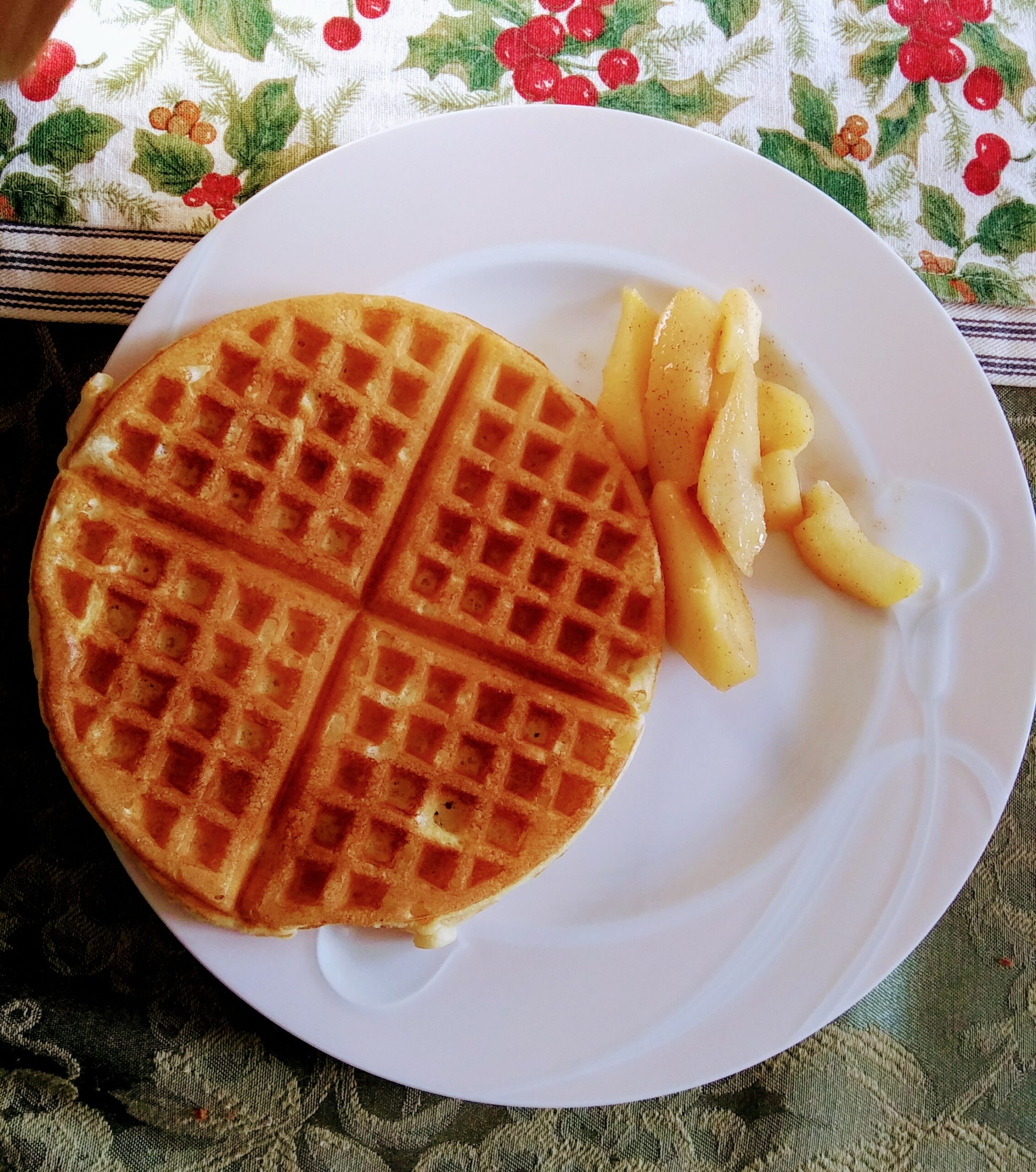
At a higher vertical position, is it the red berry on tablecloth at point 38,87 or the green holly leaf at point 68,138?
the red berry on tablecloth at point 38,87

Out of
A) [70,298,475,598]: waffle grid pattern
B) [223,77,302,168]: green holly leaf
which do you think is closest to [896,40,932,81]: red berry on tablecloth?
[70,298,475,598]: waffle grid pattern

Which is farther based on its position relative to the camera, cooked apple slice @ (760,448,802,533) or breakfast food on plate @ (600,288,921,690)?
cooked apple slice @ (760,448,802,533)

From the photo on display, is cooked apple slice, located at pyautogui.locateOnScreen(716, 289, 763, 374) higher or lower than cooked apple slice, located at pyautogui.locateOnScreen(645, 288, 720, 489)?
higher

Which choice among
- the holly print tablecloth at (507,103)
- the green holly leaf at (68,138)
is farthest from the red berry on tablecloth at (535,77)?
the green holly leaf at (68,138)

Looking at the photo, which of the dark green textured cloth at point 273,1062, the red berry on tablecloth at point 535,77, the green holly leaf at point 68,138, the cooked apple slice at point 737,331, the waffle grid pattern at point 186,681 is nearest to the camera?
the waffle grid pattern at point 186,681

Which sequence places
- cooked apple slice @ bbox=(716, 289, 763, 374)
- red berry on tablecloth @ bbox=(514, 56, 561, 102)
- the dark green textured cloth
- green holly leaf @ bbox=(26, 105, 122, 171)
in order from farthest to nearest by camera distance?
red berry on tablecloth @ bbox=(514, 56, 561, 102) → green holly leaf @ bbox=(26, 105, 122, 171) → the dark green textured cloth → cooked apple slice @ bbox=(716, 289, 763, 374)

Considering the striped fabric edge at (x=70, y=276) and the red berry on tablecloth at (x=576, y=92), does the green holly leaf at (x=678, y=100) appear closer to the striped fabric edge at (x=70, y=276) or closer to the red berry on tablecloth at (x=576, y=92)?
the red berry on tablecloth at (x=576, y=92)

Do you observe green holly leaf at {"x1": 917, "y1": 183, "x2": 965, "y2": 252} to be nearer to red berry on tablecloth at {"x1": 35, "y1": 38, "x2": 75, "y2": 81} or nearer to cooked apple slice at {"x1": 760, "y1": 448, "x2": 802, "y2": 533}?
cooked apple slice at {"x1": 760, "y1": 448, "x2": 802, "y2": 533}

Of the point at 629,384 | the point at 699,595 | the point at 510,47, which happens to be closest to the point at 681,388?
the point at 629,384
